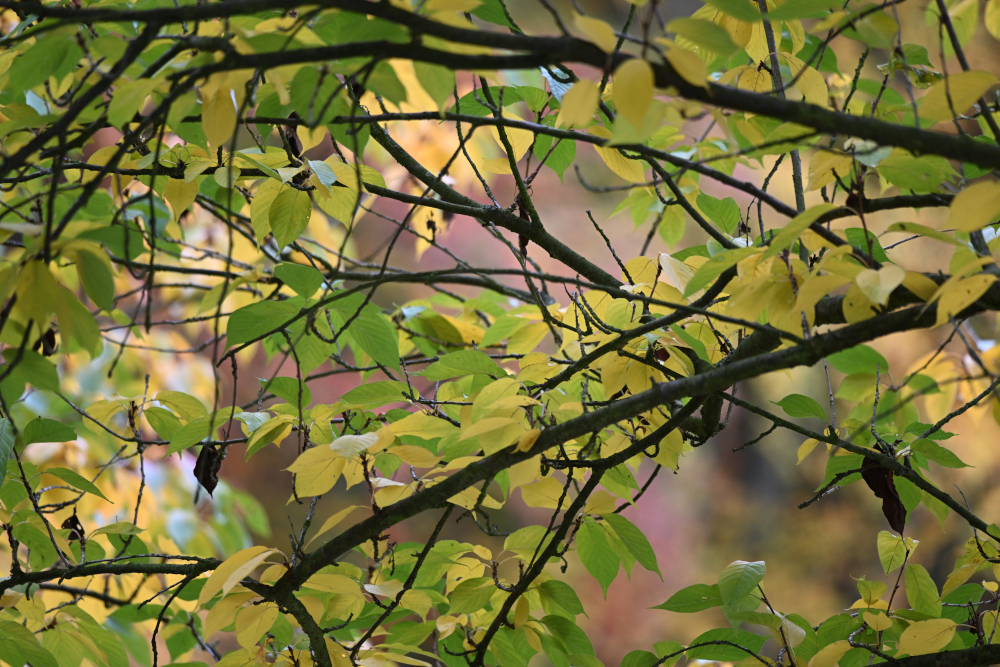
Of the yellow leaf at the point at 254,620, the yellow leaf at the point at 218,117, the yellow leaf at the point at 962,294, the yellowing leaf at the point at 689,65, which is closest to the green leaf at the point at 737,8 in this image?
the yellowing leaf at the point at 689,65

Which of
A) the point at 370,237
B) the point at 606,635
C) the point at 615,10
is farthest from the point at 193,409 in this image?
the point at 615,10

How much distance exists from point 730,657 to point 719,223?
0.40 m

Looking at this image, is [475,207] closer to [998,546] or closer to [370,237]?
[998,546]

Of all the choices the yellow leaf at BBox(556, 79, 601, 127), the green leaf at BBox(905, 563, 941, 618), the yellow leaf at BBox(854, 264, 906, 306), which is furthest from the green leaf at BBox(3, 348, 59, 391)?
the green leaf at BBox(905, 563, 941, 618)

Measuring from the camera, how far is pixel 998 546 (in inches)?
25.4

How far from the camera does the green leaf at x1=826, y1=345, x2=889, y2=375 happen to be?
556mm

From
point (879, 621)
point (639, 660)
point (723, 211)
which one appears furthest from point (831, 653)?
point (723, 211)

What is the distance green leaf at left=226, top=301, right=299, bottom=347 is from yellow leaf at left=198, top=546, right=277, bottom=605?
0.15m

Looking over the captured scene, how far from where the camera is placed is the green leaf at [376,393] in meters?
0.55

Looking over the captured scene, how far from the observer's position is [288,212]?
0.55m

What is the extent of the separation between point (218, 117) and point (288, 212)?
0.55 feet

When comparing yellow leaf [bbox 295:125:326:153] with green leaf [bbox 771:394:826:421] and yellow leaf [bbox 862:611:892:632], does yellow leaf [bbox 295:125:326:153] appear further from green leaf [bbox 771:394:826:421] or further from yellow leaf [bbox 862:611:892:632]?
yellow leaf [bbox 862:611:892:632]

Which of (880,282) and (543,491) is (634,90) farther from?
(543,491)

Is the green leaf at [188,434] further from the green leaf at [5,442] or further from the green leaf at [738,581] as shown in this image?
the green leaf at [738,581]
